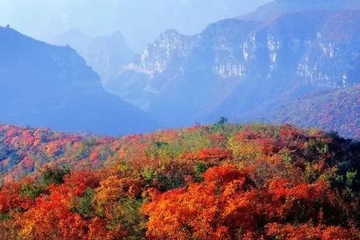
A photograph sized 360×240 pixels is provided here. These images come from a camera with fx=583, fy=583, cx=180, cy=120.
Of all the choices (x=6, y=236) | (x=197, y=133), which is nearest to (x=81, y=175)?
(x=6, y=236)

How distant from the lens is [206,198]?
35.5m

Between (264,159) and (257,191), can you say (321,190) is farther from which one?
(264,159)

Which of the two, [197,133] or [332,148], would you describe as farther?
[197,133]

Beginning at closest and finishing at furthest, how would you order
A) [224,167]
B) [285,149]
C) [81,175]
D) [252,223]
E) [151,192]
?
Answer: [252,223] → [151,192] → [224,167] → [81,175] → [285,149]

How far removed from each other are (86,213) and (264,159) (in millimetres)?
19896

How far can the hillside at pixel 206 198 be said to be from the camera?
1262 inches

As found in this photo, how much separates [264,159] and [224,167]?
9.68m

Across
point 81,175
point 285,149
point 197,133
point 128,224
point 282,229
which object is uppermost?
point 197,133

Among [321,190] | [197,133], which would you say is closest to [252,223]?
[321,190]

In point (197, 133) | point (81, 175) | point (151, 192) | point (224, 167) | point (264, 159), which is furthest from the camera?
point (197, 133)

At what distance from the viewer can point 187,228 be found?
107 feet

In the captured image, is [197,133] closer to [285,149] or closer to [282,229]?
[285,149]

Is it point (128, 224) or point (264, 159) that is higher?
point (264, 159)

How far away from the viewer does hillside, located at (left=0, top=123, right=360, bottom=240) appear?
32.1 meters
